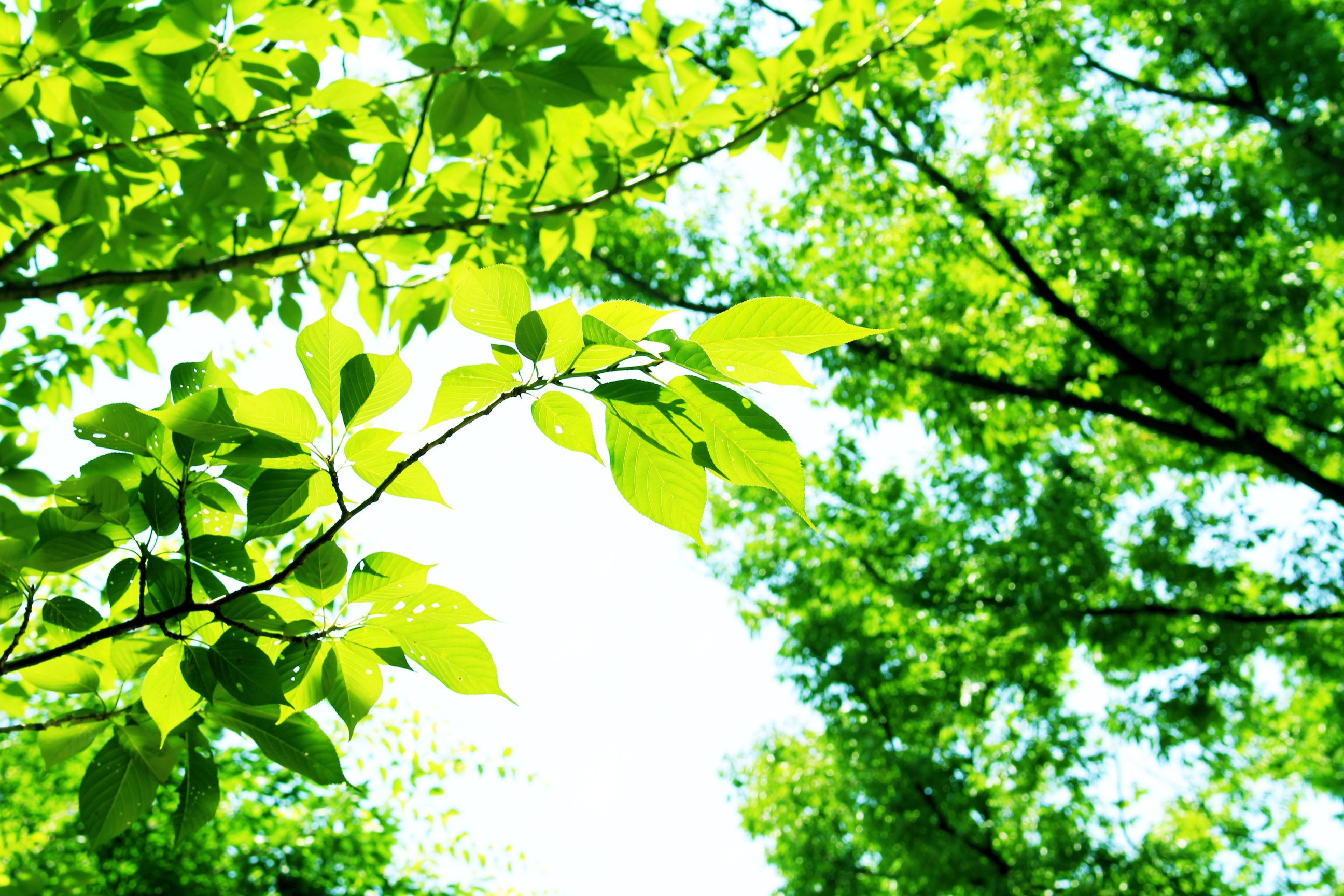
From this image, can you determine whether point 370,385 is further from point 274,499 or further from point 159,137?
point 159,137

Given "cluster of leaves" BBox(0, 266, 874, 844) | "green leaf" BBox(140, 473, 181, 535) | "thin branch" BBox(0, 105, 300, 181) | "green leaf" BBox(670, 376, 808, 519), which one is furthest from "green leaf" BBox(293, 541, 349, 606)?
"thin branch" BBox(0, 105, 300, 181)

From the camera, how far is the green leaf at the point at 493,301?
0.62m

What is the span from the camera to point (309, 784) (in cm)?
478

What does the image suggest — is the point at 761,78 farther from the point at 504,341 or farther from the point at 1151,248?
the point at 1151,248

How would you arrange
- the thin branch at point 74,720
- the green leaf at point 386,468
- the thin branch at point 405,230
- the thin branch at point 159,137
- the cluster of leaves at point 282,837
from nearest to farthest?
the green leaf at point 386,468, the thin branch at point 74,720, the thin branch at point 159,137, the thin branch at point 405,230, the cluster of leaves at point 282,837

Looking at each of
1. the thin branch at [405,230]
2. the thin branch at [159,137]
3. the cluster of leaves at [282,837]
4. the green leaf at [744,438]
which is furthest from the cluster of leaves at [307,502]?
the cluster of leaves at [282,837]

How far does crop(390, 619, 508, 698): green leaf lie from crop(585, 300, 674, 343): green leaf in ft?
0.92

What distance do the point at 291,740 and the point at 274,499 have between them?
28 centimetres

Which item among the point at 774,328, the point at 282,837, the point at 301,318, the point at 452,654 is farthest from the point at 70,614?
the point at 282,837

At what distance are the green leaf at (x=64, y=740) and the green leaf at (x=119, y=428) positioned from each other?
0.32 metres

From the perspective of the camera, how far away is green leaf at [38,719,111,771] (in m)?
0.86

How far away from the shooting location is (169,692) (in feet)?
2.45

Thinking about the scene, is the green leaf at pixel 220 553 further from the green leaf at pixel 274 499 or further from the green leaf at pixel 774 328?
the green leaf at pixel 774 328

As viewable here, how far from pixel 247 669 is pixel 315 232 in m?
1.60
